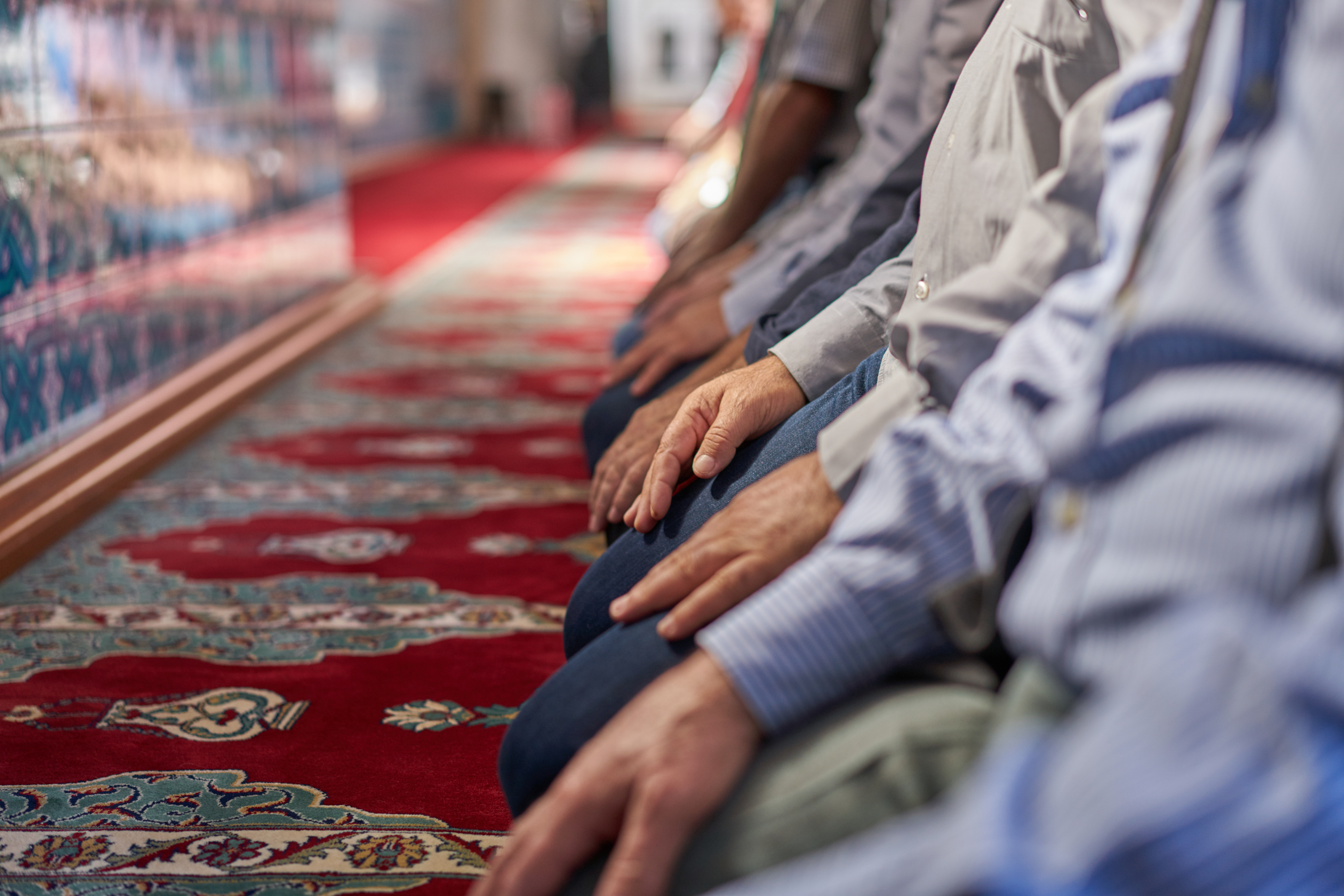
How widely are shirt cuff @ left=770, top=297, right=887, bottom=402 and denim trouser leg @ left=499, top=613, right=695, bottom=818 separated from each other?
47 centimetres

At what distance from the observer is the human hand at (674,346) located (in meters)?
1.82

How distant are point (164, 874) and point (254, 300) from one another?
261 cm

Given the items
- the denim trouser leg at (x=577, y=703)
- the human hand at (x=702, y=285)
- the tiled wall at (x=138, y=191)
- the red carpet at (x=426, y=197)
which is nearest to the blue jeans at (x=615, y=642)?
the denim trouser leg at (x=577, y=703)

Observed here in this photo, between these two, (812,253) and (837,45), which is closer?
(812,253)

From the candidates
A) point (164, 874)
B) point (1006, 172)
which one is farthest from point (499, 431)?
point (1006, 172)

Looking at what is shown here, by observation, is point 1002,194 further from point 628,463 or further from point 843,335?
point 628,463

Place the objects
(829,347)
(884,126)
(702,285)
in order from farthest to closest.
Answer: (702,285)
(884,126)
(829,347)

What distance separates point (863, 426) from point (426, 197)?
754cm

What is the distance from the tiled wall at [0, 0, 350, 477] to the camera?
2.05 metres

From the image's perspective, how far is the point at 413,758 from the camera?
1.29 meters

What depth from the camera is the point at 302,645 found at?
1600 mm

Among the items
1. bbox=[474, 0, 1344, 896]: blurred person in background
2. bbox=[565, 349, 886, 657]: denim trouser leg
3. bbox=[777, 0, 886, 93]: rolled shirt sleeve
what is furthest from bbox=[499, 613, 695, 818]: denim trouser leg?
bbox=[777, 0, 886, 93]: rolled shirt sleeve

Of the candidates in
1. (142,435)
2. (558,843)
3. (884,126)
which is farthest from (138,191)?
(558,843)

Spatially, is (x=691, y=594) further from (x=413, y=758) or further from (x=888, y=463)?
(x=413, y=758)
